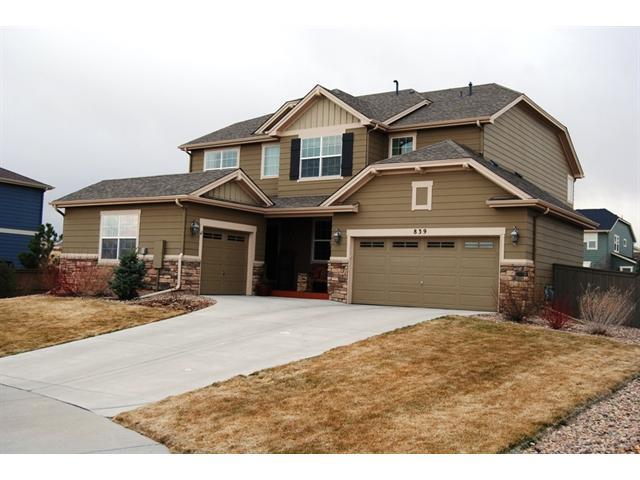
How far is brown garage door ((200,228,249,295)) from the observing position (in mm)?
20766

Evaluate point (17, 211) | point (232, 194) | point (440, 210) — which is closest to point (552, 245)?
point (440, 210)

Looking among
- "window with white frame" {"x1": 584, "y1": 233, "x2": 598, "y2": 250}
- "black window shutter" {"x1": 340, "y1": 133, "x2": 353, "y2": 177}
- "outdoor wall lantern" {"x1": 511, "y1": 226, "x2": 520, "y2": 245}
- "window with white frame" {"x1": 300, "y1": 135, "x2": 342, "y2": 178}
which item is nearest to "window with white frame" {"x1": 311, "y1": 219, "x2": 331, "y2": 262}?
"window with white frame" {"x1": 300, "y1": 135, "x2": 342, "y2": 178}

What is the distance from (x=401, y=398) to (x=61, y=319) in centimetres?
1107

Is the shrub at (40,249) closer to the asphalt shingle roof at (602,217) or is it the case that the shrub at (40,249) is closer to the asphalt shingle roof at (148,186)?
the asphalt shingle roof at (148,186)

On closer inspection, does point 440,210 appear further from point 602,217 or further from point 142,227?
point 602,217

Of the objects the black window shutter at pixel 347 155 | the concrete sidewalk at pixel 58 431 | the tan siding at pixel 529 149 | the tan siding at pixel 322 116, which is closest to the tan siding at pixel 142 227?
the black window shutter at pixel 347 155

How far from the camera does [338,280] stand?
65.7 ft

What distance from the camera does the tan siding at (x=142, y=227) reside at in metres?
20.2

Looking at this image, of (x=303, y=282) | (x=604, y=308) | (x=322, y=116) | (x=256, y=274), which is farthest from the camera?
(x=303, y=282)

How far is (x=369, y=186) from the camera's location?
1958 cm

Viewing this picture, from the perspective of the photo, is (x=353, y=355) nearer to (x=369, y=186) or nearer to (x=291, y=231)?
(x=369, y=186)

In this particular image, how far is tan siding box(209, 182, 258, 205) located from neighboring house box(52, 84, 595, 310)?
2.0 inches

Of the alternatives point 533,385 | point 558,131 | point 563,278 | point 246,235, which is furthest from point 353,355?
point 558,131

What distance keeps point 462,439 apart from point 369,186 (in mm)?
13060
